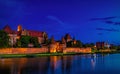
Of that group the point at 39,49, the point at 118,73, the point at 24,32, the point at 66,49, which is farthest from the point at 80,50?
the point at 118,73

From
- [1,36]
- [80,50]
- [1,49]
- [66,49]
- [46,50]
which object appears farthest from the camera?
[80,50]

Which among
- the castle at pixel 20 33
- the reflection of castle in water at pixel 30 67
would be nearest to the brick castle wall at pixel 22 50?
the castle at pixel 20 33

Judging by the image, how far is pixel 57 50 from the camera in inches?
4131

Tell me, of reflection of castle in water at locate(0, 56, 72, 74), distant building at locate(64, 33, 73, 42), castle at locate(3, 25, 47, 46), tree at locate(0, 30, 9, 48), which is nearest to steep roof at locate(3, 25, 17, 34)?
castle at locate(3, 25, 47, 46)

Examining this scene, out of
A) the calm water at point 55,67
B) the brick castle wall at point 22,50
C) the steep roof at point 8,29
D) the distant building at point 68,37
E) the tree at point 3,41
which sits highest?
the steep roof at point 8,29

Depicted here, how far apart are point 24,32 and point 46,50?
2172 cm

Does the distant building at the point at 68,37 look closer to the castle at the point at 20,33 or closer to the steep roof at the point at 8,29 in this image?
the castle at the point at 20,33

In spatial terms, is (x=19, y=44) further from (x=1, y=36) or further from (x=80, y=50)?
(x=80, y=50)

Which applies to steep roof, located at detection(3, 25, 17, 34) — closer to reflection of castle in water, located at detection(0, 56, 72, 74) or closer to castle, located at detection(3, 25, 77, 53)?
castle, located at detection(3, 25, 77, 53)

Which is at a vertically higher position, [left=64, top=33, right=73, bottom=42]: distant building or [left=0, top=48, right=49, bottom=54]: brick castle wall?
[left=64, top=33, right=73, bottom=42]: distant building

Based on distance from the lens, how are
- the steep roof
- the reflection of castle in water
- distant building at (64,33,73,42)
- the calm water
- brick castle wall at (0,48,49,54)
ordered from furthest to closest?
distant building at (64,33,73,42) → the steep roof → brick castle wall at (0,48,49,54) → the calm water → the reflection of castle in water

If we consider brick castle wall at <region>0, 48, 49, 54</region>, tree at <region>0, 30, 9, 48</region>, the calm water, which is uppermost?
tree at <region>0, 30, 9, 48</region>

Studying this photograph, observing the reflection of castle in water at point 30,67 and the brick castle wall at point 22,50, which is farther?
the brick castle wall at point 22,50

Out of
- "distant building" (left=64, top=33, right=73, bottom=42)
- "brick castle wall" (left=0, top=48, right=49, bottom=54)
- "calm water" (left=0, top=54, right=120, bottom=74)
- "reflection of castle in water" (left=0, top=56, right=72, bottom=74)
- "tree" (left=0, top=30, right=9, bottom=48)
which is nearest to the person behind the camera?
"reflection of castle in water" (left=0, top=56, right=72, bottom=74)
